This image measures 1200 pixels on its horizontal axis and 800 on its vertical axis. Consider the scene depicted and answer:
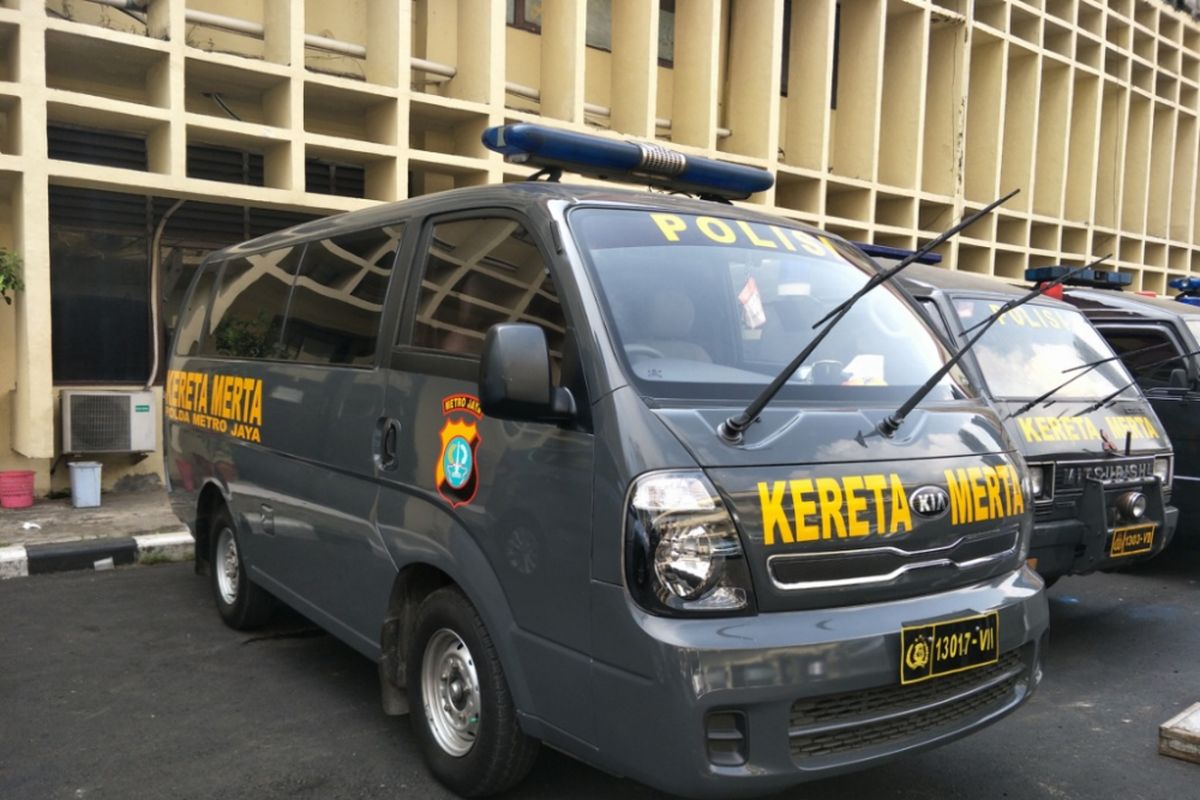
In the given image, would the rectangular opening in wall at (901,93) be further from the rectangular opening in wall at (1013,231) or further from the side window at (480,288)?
the side window at (480,288)

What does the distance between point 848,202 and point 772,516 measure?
431 inches

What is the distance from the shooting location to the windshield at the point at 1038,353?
5605mm

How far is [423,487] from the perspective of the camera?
11.5 ft

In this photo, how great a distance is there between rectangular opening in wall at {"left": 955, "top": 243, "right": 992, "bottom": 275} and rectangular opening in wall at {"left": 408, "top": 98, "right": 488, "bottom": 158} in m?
7.61

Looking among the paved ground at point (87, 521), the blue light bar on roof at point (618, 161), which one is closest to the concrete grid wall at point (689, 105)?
the paved ground at point (87, 521)

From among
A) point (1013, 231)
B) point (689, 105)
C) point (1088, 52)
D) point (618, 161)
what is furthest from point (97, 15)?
point (1088, 52)

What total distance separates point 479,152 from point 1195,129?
50.1ft

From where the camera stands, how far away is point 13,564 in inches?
251

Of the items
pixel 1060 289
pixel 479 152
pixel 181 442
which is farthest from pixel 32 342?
pixel 1060 289

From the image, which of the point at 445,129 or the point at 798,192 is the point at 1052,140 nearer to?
the point at 798,192

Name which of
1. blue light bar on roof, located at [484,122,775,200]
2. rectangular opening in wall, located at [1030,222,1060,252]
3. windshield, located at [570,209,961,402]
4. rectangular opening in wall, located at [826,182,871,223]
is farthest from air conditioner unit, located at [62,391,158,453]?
rectangular opening in wall, located at [1030,222,1060,252]

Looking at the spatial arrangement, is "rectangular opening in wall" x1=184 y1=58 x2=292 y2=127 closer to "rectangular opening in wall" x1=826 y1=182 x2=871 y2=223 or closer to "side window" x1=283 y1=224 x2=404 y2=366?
"side window" x1=283 y1=224 x2=404 y2=366

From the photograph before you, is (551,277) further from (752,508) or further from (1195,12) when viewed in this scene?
(1195,12)

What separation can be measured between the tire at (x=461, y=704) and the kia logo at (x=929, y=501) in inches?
52.5
